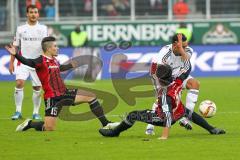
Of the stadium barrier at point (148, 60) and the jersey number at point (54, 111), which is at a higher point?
the jersey number at point (54, 111)

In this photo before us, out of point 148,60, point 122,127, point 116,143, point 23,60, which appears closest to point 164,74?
point 122,127

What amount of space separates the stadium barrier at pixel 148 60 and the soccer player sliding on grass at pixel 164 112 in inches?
600

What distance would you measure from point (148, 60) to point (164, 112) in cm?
1648

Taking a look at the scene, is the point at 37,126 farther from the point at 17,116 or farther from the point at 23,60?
the point at 17,116

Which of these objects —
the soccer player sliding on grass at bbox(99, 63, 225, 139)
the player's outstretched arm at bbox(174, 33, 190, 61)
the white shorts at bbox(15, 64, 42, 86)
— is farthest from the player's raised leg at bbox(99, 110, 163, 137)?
the white shorts at bbox(15, 64, 42, 86)

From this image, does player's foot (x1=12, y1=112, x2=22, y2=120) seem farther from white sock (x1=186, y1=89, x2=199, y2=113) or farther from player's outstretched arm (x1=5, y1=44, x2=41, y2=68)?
white sock (x1=186, y1=89, x2=199, y2=113)

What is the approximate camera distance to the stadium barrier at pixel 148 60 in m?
29.1

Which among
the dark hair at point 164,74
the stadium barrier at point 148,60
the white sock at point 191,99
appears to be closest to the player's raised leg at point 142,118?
the dark hair at point 164,74

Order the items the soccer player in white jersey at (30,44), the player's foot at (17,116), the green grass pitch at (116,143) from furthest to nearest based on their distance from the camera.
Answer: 1. the soccer player in white jersey at (30,44)
2. the player's foot at (17,116)
3. the green grass pitch at (116,143)

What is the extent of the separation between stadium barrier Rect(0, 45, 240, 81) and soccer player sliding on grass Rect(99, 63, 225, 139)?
15.3 meters

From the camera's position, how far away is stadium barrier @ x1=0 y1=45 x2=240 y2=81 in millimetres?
29094

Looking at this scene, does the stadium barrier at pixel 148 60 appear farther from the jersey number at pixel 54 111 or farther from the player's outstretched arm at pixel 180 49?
the player's outstretched arm at pixel 180 49

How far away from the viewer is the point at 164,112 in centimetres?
1295

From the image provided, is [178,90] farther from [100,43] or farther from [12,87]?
[100,43]
